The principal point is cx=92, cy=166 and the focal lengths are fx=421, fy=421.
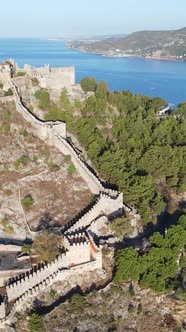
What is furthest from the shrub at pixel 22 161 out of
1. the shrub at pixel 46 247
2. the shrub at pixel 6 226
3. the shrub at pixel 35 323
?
the shrub at pixel 35 323

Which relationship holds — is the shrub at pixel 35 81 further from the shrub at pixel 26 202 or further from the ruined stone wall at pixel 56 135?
the shrub at pixel 26 202

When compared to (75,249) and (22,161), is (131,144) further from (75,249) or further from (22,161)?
(75,249)

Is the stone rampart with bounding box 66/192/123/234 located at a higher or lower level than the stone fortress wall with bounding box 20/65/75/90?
lower

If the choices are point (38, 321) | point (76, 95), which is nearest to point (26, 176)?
point (38, 321)

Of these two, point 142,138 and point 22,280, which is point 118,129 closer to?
point 142,138

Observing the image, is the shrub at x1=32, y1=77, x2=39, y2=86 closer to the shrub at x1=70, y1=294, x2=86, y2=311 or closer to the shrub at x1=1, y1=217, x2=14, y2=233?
the shrub at x1=1, y1=217, x2=14, y2=233

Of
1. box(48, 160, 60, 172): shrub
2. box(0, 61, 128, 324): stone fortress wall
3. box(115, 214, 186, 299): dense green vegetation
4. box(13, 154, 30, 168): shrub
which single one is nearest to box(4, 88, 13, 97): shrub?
box(0, 61, 128, 324): stone fortress wall

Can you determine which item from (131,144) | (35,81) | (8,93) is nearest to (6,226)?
(131,144)
